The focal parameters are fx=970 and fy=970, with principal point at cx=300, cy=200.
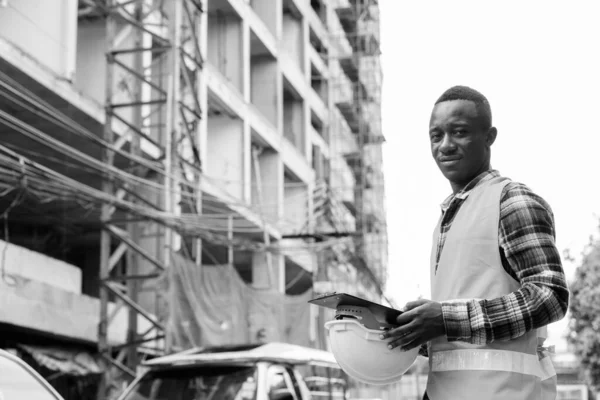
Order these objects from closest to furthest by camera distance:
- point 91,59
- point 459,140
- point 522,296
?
point 522,296, point 459,140, point 91,59

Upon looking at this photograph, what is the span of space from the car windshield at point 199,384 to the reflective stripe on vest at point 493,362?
6198mm

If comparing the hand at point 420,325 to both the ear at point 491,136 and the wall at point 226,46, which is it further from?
the wall at point 226,46

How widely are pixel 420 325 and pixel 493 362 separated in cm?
25

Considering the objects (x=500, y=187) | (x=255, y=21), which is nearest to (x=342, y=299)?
(x=500, y=187)

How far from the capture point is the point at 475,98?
2965 millimetres

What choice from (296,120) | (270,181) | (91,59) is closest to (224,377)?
(91,59)

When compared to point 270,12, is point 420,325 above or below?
below

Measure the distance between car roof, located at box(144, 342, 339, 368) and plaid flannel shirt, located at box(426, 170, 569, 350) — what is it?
248 inches

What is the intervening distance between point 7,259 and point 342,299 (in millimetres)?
13415

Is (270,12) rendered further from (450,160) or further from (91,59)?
(450,160)

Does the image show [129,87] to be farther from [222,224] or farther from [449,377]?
[449,377]

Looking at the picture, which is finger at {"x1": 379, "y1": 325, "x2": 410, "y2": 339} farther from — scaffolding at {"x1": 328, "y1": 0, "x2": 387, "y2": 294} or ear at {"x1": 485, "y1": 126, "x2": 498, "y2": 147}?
scaffolding at {"x1": 328, "y1": 0, "x2": 387, "y2": 294}

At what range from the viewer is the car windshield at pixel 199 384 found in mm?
8906

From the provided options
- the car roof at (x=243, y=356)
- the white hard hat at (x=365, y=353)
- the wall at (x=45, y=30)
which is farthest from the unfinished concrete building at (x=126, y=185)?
the white hard hat at (x=365, y=353)
